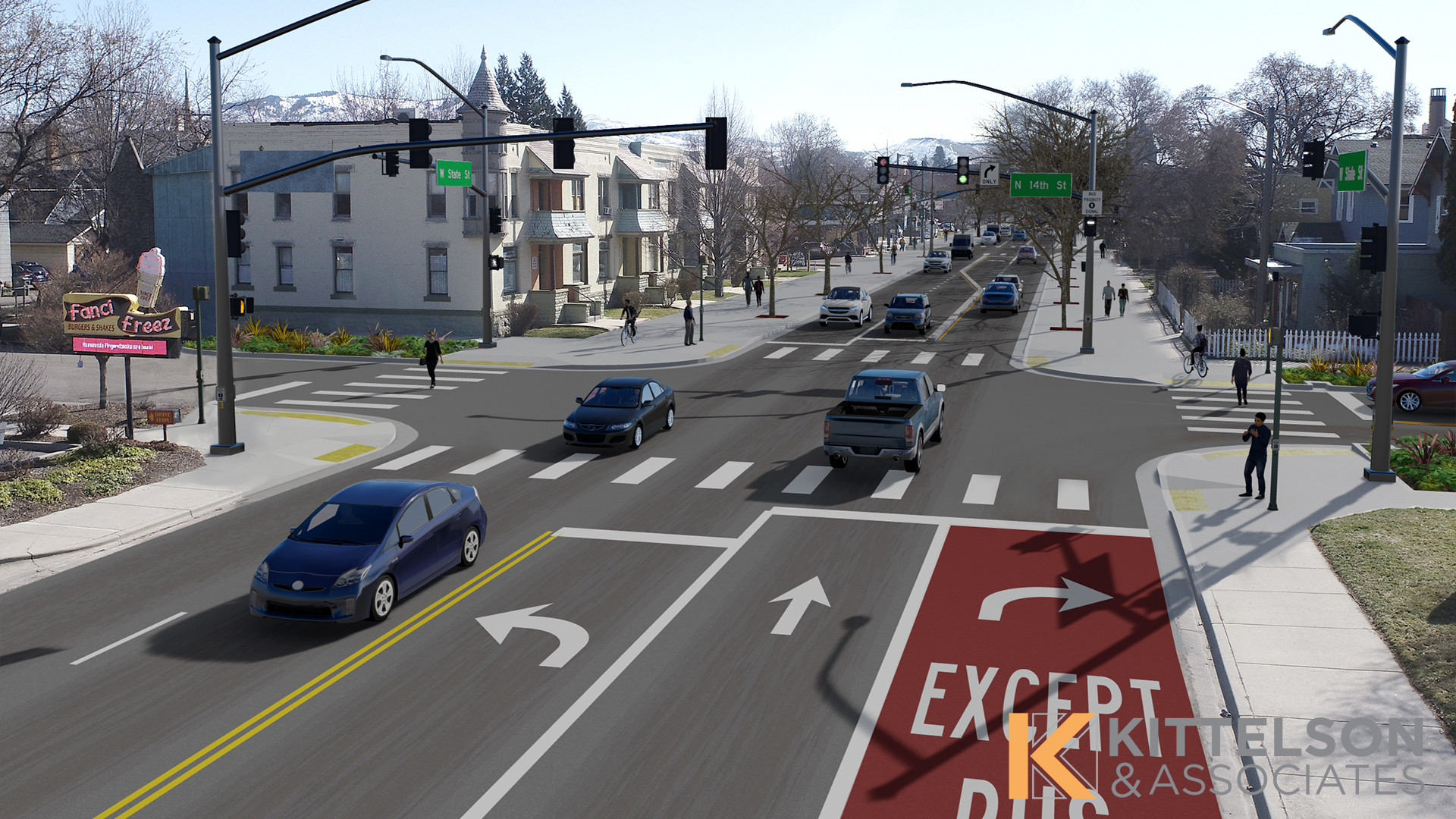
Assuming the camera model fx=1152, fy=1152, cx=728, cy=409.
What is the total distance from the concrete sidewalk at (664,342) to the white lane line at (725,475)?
49.3 ft

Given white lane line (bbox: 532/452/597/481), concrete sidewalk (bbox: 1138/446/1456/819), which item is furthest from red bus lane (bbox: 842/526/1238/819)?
white lane line (bbox: 532/452/597/481)

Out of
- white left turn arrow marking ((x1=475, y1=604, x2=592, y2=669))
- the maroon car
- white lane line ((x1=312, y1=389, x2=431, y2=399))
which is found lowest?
white left turn arrow marking ((x1=475, y1=604, x2=592, y2=669))

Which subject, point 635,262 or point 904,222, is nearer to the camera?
point 635,262

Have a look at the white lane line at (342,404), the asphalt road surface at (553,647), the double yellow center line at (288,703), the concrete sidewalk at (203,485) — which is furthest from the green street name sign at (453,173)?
the double yellow center line at (288,703)

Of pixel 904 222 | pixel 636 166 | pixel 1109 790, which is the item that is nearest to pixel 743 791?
pixel 1109 790

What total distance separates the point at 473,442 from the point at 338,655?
1254 centimetres

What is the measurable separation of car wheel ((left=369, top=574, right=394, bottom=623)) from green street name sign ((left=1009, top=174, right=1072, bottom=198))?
31.0 metres

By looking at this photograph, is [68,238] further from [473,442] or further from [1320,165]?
[1320,165]

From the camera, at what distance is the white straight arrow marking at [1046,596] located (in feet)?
46.0

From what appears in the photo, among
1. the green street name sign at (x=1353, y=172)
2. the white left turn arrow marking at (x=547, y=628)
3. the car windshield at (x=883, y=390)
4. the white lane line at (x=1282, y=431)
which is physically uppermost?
the green street name sign at (x=1353, y=172)

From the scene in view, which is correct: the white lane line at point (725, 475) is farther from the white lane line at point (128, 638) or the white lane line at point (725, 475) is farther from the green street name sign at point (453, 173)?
the green street name sign at point (453, 173)

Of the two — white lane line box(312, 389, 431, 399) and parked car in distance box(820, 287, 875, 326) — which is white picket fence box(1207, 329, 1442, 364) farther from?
white lane line box(312, 389, 431, 399)

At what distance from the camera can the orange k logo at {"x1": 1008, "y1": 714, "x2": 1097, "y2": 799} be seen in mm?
9516

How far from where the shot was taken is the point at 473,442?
24828mm
